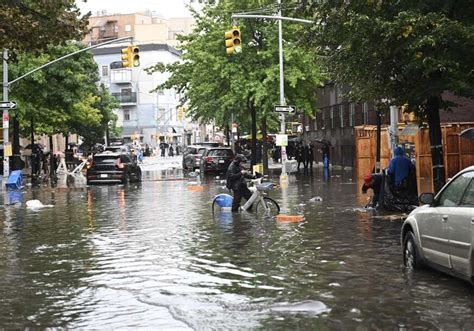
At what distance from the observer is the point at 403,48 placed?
44.1ft

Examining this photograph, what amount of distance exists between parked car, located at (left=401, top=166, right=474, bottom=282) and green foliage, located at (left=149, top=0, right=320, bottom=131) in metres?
26.2

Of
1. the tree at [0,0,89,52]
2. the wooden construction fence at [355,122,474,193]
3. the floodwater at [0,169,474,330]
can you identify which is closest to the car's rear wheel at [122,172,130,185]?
the wooden construction fence at [355,122,474,193]

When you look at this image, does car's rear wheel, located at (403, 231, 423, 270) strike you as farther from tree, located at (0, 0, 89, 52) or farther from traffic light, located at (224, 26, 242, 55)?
traffic light, located at (224, 26, 242, 55)

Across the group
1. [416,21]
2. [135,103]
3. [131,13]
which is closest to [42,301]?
[416,21]

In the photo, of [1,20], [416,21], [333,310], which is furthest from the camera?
[1,20]

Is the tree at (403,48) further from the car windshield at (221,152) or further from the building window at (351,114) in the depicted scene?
the building window at (351,114)

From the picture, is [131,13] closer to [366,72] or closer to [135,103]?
[135,103]

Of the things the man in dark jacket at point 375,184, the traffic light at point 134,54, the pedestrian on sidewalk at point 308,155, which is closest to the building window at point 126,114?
the pedestrian on sidewalk at point 308,155

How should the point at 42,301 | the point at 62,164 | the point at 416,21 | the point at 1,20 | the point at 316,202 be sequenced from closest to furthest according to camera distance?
1. the point at 42,301
2. the point at 416,21
3. the point at 1,20
4. the point at 316,202
5. the point at 62,164

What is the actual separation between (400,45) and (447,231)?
6479mm

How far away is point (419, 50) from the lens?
13445 millimetres

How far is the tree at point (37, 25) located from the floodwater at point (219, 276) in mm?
4318

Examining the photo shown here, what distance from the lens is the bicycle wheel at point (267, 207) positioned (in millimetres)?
17486

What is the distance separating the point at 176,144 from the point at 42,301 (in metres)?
107
